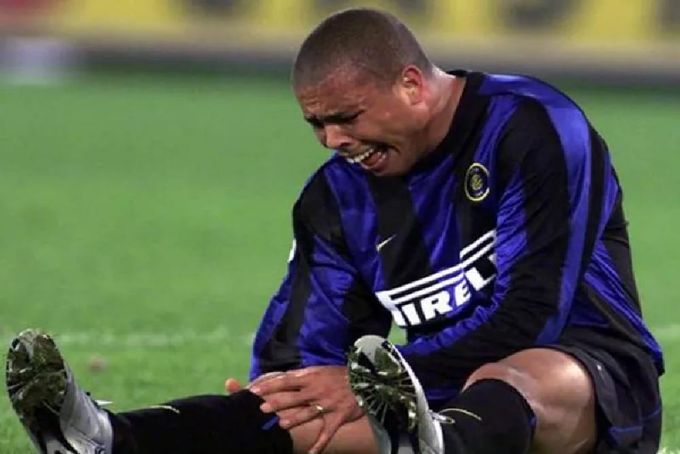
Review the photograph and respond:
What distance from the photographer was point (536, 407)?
4.38 metres

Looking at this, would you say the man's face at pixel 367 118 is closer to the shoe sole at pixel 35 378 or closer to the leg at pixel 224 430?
the leg at pixel 224 430

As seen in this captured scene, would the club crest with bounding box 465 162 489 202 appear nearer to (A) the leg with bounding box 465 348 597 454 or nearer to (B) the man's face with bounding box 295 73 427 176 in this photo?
(B) the man's face with bounding box 295 73 427 176

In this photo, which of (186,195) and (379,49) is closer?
(379,49)

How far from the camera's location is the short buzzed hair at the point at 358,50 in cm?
457

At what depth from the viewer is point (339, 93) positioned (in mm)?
4562

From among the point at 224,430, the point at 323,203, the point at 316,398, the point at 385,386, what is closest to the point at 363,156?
the point at 323,203

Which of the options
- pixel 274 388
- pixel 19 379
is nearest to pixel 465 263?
pixel 274 388

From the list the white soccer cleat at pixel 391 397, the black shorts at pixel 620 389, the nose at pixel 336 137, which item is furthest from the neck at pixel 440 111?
the white soccer cleat at pixel 391 397

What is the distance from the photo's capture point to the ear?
15.2 ft

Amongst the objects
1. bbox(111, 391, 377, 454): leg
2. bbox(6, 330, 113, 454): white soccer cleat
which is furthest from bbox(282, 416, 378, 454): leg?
bbox(6, 330, 113, 454): white soccer cleat

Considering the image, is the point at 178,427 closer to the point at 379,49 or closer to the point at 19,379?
the point at 19,379

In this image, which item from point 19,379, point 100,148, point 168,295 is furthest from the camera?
point 100,148

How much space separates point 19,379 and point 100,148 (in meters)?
10.2

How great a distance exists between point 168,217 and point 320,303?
231 inches
